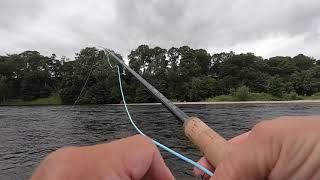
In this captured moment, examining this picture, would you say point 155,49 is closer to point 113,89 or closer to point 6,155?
point 113,89

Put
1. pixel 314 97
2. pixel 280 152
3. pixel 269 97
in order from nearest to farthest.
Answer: pixel 280 152 < pixel 314 97 < pixel 269 97

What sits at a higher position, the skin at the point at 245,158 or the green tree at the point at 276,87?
the green tree at the point at 276,87

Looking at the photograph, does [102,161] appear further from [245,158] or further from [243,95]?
[243,95]

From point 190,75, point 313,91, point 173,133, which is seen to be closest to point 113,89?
point 190,75

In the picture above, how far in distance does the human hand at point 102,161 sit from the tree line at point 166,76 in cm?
7955

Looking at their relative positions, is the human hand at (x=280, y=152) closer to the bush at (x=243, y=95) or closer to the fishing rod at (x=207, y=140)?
the fishing rod at (x=207, y=140)

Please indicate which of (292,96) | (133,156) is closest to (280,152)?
(133,156)

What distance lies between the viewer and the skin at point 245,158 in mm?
820

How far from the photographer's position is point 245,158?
0.94 m

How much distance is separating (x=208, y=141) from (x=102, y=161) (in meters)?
1.39

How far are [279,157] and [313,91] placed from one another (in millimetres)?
98544

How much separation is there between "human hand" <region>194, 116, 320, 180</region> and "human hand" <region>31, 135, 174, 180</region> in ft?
0.73

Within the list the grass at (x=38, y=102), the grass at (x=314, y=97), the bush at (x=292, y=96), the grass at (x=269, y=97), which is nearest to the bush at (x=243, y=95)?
the grass at (x=269, y=97)

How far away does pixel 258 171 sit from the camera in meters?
0.93
